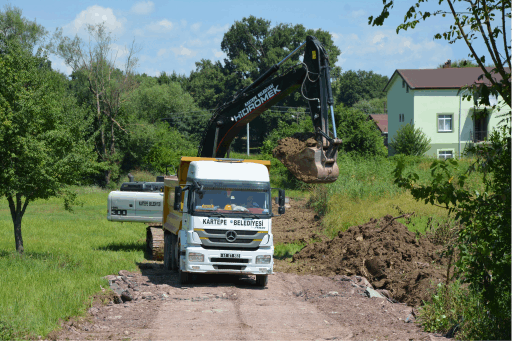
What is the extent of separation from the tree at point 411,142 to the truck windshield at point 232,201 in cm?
3716

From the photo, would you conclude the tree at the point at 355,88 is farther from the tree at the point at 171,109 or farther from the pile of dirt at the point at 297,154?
the pile of dirt at the point at 297,154

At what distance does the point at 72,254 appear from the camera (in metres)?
18.5

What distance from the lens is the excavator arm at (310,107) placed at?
14664 millimetres

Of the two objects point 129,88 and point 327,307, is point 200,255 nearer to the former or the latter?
point 327,307

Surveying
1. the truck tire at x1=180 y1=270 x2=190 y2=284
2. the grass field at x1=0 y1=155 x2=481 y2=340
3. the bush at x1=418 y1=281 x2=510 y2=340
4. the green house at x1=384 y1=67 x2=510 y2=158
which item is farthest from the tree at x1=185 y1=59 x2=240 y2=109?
the bush at x1=418 y1=281 x2=510 y2=340

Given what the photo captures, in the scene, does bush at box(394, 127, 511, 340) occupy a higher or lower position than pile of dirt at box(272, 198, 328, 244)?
higher

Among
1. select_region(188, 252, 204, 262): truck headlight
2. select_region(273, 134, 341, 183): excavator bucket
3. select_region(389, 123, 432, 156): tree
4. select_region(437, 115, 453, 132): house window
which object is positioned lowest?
select_region(188, 252, 204, 262): truck headlight

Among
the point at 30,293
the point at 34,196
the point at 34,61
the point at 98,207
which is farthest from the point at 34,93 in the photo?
the point at 98,207

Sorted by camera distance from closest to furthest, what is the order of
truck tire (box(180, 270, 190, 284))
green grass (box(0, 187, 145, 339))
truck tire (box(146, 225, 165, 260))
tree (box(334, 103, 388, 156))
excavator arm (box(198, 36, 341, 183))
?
green grass (box(0, 187, 145, 339))
truck tire (box(180, 270, 190, 284))
excavator arm (box(198, 36, 341, 183))
truck tire (box(146, 225, 165, 260))
tree (box(334, 103, 388, 156))

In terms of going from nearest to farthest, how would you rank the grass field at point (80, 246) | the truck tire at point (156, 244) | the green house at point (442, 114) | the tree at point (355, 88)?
1. the grass field at point (80, 246)
2. the truck tire at point (156, 244)
3. the green house at point (442, 114)
4. the tree at point (355, 88)

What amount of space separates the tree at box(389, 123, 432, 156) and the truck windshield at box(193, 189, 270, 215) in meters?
37.2

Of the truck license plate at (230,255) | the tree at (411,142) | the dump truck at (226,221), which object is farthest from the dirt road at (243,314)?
the tree at (411,142)

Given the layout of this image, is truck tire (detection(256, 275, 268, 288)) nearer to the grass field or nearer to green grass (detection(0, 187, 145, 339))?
green grass (detection(0, 187, 145, 339))

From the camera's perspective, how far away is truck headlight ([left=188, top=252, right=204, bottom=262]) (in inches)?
522
